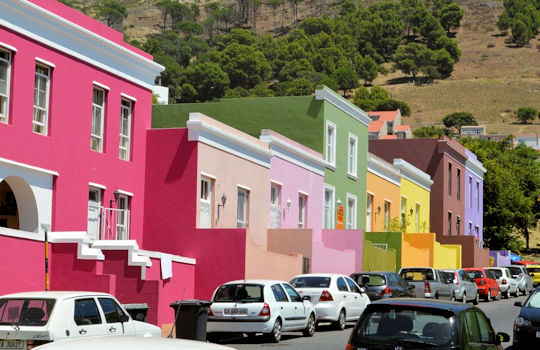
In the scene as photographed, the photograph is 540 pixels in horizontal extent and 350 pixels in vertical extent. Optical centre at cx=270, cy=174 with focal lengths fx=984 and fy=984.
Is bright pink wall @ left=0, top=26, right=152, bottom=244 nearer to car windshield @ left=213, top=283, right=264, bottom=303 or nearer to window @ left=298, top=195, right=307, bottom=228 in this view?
car windshield @ left=213, top=283, right=264, bottom=303

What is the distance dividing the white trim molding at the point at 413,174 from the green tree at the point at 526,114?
112 meters

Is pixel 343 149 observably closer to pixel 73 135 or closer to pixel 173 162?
pixel 173 162

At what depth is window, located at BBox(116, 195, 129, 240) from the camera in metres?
27.2

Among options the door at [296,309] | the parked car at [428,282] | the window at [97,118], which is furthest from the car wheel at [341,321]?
the parked car at [428,282]

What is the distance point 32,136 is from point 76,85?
2.41m

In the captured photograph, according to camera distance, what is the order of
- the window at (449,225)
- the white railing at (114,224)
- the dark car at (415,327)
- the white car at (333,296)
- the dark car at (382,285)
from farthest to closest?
the window at (449,225) < the dark car at (382,285) < the white railing at (114,224) < the white car at (333,296) < the dark car at (415,327)

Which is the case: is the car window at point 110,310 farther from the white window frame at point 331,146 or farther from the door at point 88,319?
the white window frame at point 331,146

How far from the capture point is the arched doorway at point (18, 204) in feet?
75.7

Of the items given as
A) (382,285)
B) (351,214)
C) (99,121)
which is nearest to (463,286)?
(351,214)

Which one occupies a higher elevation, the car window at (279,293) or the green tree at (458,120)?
the green tree at (458,120)

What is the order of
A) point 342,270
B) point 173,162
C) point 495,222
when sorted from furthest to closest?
1. point 495,222
2. point 342,270
3. point 173,162

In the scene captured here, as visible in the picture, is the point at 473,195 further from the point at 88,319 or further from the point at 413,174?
the point at 88,319

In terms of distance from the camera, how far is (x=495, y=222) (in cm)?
7338

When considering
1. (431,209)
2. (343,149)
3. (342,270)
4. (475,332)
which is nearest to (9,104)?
(475,332)
